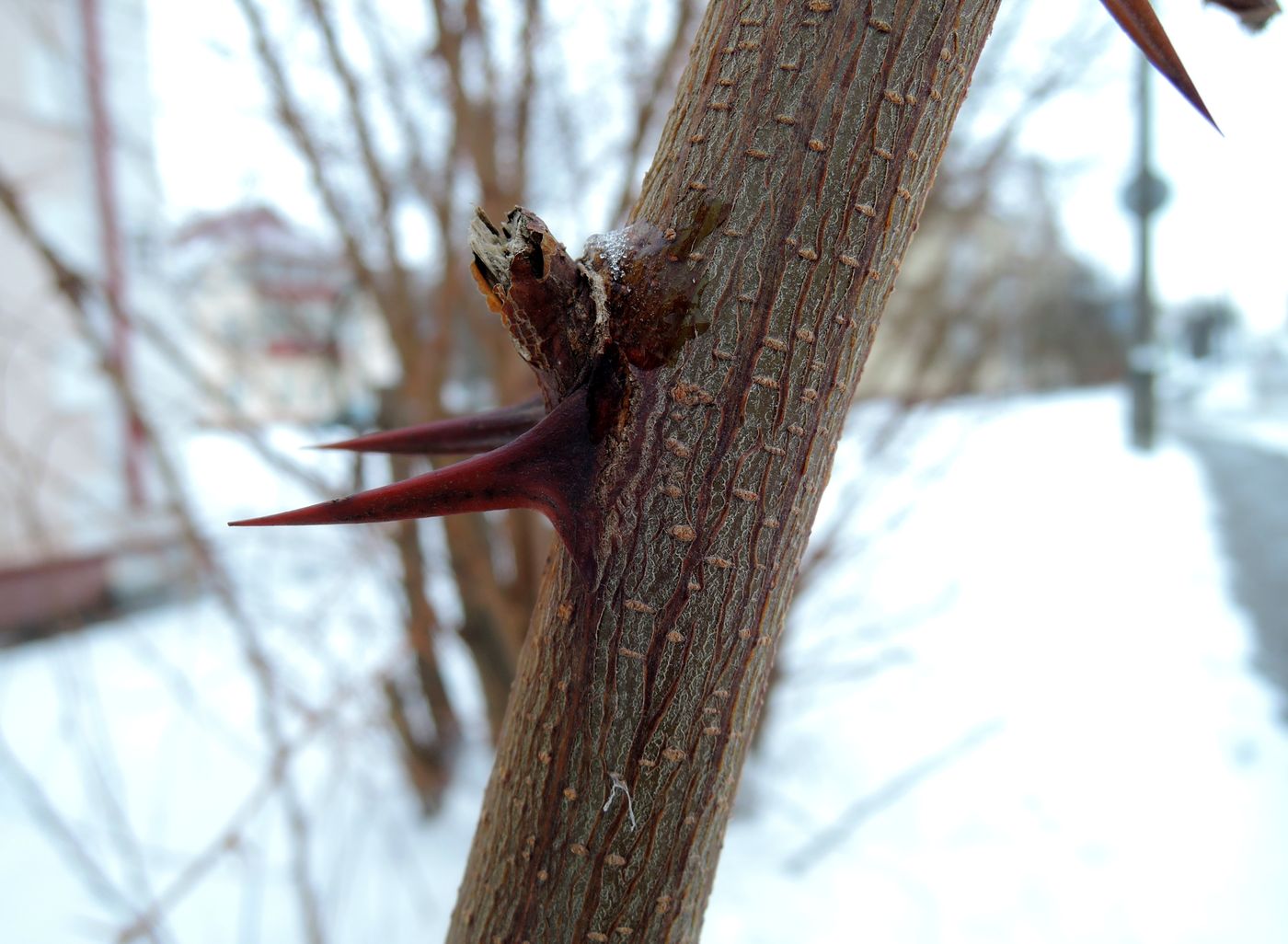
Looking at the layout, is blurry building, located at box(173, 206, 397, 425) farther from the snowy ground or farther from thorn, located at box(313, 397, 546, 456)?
thorn, located at box(313, 397, 546, 456)

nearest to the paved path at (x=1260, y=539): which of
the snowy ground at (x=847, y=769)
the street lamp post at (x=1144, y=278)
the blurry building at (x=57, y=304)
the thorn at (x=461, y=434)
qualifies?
the snowy ground at (x=847, y=769)

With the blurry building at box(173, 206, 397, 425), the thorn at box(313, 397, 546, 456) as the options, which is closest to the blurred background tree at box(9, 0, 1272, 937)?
the blurry building at box(173, 206, 397, 425)

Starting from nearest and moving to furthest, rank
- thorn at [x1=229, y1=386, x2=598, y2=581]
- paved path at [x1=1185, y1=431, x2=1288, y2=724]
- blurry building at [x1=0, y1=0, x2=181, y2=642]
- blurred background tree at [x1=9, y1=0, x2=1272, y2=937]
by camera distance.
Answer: thorn at [x1=229, y1=386, x2=598, y2=581]
blurred background tree at [x1=9, y1=0, x2=1272, y2=937]
paved path at [x1=1185, y1=431, x2=1288, y2=724]
blurry building at [x1=0, y1=0, x2=181, y2=642]

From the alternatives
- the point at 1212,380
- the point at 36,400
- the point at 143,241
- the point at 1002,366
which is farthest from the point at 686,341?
the point at 1212,380

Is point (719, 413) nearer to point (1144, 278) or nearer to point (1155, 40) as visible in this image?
point (1155, 40)

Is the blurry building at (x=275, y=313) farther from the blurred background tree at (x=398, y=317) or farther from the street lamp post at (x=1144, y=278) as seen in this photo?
the street lamp post at (x=1144, y=278)

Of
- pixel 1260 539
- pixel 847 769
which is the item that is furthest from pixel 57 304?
pixel 1260 539
